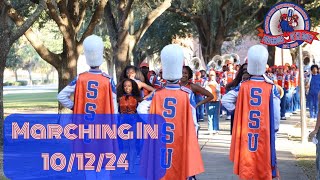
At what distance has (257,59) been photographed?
336 inches

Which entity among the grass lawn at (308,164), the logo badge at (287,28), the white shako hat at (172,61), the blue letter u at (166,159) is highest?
the logo badge at (287,28)

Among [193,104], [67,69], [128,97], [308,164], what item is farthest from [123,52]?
[193,104]

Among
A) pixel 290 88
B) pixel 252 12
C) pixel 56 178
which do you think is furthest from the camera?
pixel 252 12

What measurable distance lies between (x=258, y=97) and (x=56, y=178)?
3.40 metres

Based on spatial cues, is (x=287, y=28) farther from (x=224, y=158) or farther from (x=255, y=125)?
(x=255, y=125)

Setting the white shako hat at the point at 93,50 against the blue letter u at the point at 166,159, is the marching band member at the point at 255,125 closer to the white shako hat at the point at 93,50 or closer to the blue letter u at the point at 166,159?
the blue letter u at the point at 166,159

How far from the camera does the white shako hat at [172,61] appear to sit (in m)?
7.86

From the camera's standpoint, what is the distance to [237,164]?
8688mm

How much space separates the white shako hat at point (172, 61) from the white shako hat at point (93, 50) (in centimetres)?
114

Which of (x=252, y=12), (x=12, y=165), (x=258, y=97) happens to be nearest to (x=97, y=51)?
(x=258, y=97)

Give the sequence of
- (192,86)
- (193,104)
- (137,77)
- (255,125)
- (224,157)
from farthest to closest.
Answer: (224,157) < (137,77) < (192,86) < (255,125) < (193,104)

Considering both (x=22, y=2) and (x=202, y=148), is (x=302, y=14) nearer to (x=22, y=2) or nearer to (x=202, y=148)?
(x=202, y=148)

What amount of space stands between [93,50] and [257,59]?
1.88 metres

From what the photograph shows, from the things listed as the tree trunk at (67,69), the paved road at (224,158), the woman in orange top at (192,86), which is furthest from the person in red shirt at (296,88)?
the woman in orange top at (192,86)
